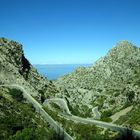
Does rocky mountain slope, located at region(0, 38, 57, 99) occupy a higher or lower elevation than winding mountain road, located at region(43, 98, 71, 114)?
higher

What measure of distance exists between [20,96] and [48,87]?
2618 inches

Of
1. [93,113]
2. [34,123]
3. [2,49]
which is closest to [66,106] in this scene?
[93,113]

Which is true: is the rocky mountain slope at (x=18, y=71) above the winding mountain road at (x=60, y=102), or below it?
above

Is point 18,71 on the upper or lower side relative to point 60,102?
upper

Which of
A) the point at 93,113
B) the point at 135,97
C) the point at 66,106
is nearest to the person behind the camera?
the point at 135,97

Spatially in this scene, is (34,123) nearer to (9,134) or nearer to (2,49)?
(9,134)

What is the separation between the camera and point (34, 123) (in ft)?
264

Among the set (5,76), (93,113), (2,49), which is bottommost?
(93,113)

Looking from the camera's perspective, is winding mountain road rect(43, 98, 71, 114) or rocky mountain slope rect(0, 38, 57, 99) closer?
winding mountain road rect(43, 98, 71, 114)

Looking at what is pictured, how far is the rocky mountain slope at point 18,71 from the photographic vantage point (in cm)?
14200

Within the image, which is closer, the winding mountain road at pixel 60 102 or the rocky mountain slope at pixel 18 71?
the winding mountain road at pixel 60 102

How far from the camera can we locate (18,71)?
15425 cm

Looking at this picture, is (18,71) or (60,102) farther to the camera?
(18,71)

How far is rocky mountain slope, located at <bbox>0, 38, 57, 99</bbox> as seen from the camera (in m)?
142
